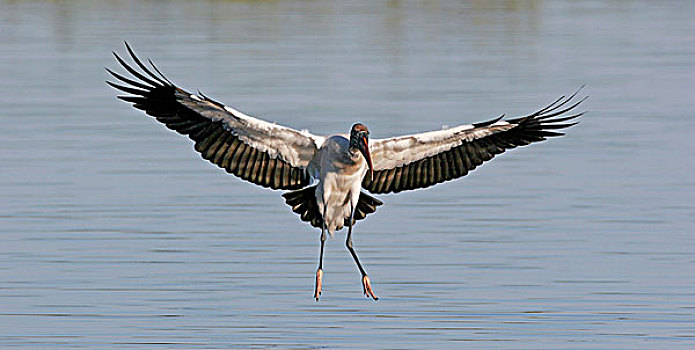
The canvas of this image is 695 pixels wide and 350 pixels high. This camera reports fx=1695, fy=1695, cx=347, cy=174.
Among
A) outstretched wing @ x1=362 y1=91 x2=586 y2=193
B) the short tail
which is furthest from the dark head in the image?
the short tail

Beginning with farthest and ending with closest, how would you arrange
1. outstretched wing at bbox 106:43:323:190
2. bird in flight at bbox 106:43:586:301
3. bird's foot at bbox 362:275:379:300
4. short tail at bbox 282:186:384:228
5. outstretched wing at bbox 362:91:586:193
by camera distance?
1. short tail at bbox 282:186:384:228
2. outstretched wing at bbox 362:91:586:193
3. bird in flight at bbox 106:43:586:301
4. outstretched wing at bbox 106:43:323:190
5. bird's foot at bbox 362:275:379:300

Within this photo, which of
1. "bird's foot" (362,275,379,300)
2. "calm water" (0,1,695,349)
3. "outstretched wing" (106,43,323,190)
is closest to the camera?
"calm water" (0,1,695,349)

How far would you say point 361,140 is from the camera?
12.1 meters

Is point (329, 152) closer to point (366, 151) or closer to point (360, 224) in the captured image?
point (366, 151)

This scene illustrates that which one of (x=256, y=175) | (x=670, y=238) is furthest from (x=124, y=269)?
(x=670, y=238)

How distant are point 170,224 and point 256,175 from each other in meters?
1.67

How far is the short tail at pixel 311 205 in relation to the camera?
42.2 feet

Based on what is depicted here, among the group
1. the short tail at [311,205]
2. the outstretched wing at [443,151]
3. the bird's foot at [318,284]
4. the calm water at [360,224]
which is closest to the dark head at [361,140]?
the outstretched wing at [443,151]

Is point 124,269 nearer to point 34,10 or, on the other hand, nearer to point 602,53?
point 602,53

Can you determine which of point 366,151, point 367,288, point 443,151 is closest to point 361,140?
point 366,151

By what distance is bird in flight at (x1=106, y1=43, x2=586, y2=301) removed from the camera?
1213 cm

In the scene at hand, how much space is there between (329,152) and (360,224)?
2.19 meters

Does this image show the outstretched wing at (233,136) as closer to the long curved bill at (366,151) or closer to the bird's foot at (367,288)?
the long curved bill at (366,151)

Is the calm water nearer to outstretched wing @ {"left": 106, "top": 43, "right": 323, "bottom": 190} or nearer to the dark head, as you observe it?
outstretched wing @ {"left": 106, "top": 43, "right": 323, "bottom": 190}
